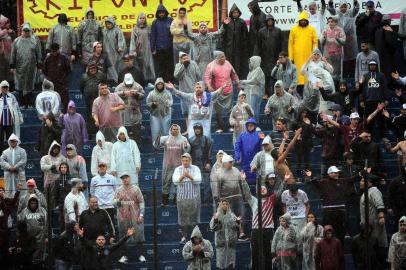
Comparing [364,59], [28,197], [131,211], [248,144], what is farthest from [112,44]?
[131,211]

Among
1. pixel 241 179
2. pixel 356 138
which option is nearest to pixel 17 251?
pixel 241 179

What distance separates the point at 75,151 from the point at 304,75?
229 inches

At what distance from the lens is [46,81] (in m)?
43.4

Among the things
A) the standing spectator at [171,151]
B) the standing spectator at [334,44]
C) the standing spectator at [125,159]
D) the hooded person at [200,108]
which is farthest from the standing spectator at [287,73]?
the standing spectator at [125,159]

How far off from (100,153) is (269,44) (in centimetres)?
556

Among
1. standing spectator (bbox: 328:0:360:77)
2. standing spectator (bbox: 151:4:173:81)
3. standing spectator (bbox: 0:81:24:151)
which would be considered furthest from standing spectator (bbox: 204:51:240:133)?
standing spectator (bbox: 0:81:24:151)

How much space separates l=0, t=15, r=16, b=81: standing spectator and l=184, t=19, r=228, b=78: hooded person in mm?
4150

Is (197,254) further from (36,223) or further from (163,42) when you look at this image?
(163,42)

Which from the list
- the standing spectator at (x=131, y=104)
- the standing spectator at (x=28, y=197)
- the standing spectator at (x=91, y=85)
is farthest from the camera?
the standing spectator at (x=91, y=85)

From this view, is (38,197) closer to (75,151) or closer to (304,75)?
(75,151)

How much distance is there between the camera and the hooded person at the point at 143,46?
45.3 meters

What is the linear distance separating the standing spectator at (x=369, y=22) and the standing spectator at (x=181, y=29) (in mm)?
3945

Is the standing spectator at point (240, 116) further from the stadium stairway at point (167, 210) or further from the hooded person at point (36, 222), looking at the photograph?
the hooded person at point (36, 222)

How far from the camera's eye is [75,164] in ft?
135
